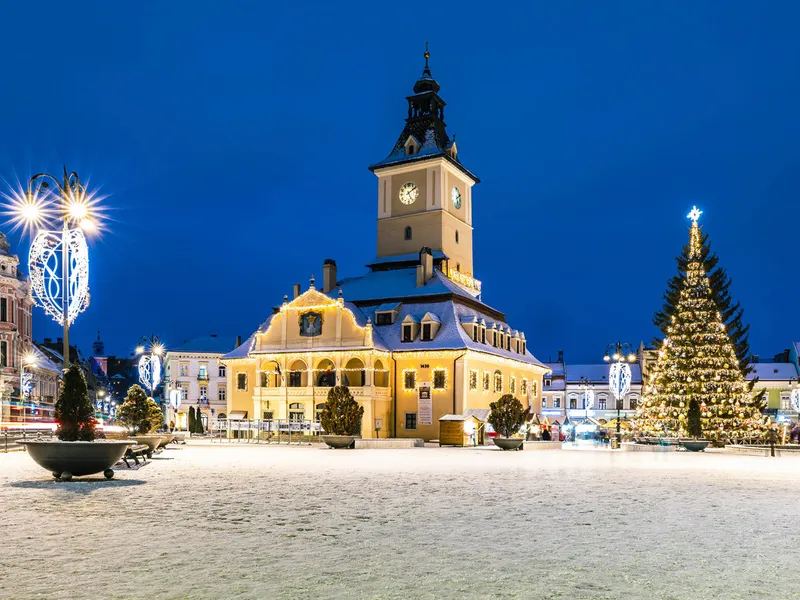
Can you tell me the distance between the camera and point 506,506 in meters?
14.4

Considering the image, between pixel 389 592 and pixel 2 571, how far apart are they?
163 inches

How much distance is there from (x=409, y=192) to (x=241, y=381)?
2179cm

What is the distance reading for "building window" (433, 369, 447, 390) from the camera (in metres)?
55.3

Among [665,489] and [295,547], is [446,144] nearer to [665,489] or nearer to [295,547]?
[665,489]

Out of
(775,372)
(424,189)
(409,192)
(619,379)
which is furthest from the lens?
(775,372)

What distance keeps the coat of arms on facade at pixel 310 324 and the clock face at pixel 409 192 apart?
16488 mm

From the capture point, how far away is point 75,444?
18.7 meters

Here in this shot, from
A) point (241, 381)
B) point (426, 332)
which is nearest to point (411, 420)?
point (426, 332)

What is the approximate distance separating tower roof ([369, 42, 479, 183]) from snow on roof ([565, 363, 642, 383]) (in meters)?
40.8

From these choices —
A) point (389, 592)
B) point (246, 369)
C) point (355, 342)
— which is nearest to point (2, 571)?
point (389, 592)

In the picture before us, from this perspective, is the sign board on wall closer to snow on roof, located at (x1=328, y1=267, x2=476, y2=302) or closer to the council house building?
the council house building

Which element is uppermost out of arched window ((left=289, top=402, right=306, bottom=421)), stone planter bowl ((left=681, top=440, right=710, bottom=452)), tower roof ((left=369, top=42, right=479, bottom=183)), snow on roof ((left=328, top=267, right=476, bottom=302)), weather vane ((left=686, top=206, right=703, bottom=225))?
tower roof ((left=369, top=42, right=479, bottom=183))

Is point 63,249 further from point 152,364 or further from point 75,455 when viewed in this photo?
point 152,364

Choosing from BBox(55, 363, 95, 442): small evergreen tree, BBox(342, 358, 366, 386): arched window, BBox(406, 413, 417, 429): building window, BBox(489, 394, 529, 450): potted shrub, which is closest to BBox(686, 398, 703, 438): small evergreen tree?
BBox(489, 394, 529, 450): potted shrub
